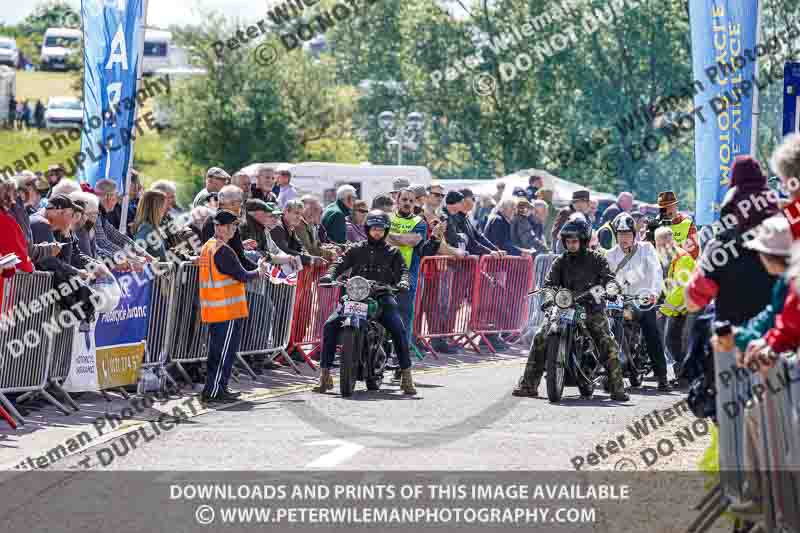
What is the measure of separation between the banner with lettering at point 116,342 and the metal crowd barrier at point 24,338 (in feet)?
1.67

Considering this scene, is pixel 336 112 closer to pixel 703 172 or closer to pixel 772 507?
pixel 703 172

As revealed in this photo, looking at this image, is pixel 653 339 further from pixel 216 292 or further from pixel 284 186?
pixel 284 186

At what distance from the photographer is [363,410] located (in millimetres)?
13508

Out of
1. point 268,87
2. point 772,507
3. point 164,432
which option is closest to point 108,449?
point 164,432

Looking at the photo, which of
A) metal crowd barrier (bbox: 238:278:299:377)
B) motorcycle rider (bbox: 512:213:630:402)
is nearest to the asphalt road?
motorcycle rider (bbox: 512:213:630:402)

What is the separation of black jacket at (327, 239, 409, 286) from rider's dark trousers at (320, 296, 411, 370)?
226 mm

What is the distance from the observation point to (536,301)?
2192 cm

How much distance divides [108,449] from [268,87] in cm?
4868

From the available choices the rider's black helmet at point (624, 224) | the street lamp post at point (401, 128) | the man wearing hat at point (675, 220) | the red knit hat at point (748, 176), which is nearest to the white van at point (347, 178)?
the street lamp post at point (401, 128)

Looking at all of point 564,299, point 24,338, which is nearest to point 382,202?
point 564,299

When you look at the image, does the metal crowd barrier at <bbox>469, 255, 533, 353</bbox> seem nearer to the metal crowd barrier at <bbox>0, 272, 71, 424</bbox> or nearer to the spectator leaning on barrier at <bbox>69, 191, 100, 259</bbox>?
the spectator leaning on barrier at <bbox>69, 191, 100, 259</bbox>

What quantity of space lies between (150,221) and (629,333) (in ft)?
16.8

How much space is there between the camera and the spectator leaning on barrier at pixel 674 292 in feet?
53.7

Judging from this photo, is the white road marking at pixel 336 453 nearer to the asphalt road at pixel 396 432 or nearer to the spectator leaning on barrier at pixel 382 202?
the asphalt road at pixel 396 432
